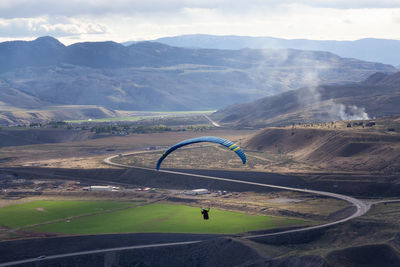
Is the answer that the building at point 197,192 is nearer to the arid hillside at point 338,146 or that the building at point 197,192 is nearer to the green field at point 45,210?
the green field at point 45,210

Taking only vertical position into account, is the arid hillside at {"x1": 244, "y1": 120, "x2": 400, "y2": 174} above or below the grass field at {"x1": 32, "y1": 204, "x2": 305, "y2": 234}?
above

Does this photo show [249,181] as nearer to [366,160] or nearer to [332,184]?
[332,184]

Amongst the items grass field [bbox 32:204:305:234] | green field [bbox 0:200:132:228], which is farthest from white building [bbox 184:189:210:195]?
grass field [bbox 32:204:305:234]

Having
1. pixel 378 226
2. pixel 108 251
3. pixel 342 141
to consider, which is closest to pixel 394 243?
pixel 378 226

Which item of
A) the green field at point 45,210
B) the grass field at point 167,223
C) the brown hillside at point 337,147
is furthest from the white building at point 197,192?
the brown hillside at point 337,147

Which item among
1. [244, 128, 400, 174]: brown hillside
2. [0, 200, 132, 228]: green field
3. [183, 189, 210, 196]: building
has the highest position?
[244, 128, 400, 174]: brown hillside

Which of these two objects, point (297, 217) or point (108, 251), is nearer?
point (108, 251)

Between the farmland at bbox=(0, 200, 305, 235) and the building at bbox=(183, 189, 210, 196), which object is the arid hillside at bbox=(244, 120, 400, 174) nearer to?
the building at bbox=(183, 189, 210, 196)
